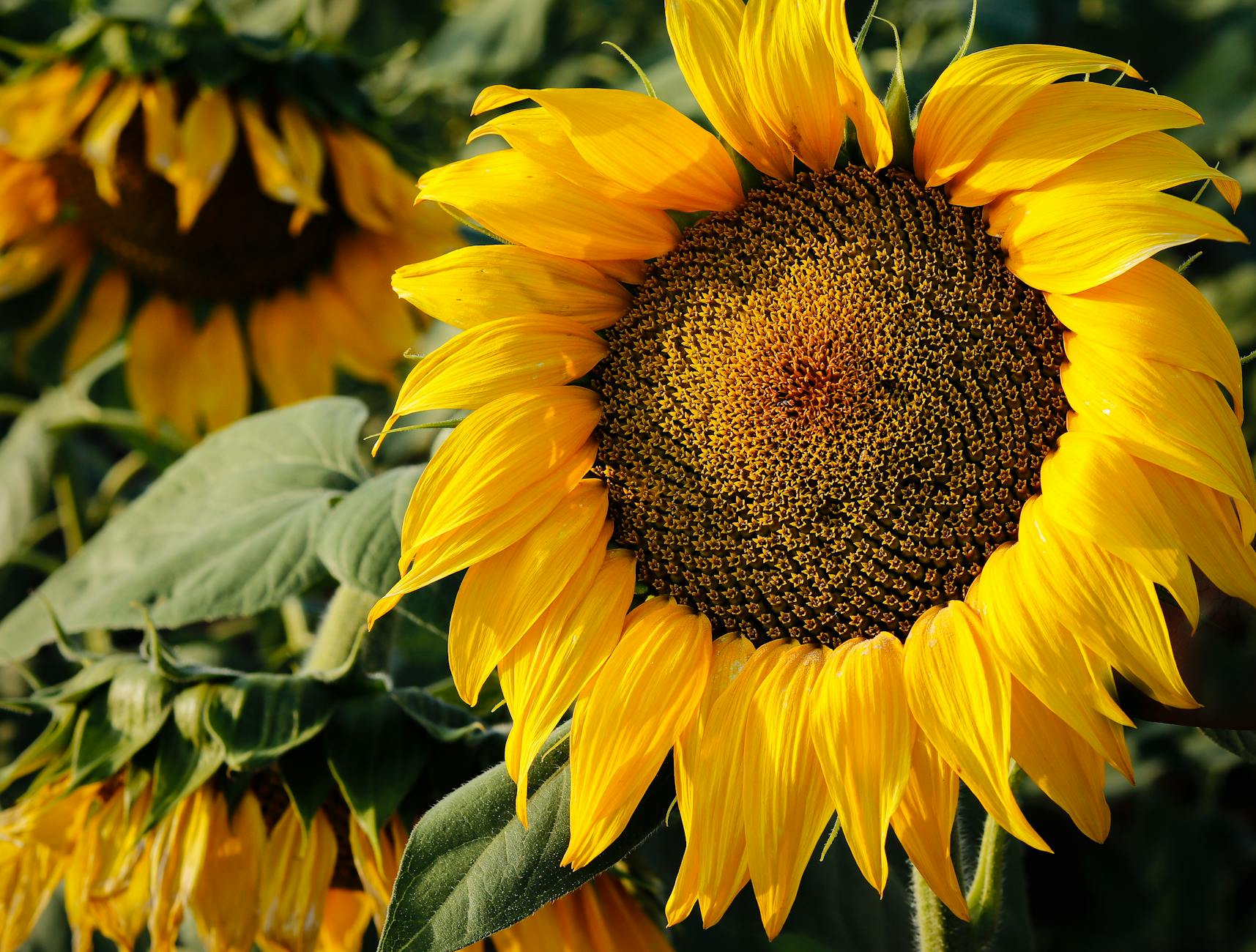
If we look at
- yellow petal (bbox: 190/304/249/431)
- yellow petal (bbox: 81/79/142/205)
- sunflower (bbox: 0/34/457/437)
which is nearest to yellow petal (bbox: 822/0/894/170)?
sunflower (bbox: 0/34/457/437)

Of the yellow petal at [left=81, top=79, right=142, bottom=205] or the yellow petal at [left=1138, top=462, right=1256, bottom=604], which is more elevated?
the yellow petal at [left=81, top=79, right=142, bottom=205]

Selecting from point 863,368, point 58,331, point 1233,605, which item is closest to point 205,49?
point 58,331

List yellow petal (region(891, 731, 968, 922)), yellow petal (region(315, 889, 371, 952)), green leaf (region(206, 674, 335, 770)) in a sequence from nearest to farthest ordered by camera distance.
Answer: yellow petal (region(891, 731, 968, 922))
green leaf (region(206, 674, 335, 770))
yellow petal (region(315, 889, 371, 952))

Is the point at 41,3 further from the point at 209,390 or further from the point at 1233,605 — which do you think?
the point at 1233,605

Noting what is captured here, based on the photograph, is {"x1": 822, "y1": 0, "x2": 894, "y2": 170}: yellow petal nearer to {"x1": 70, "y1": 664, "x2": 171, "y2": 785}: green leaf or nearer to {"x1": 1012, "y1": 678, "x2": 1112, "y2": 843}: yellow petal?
{"x1": 1012, "y1": 678, "x2": 1112, "y2": 843}: yellow petal

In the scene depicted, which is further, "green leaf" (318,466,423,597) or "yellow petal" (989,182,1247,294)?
"green leaf" (318,466,423,597)

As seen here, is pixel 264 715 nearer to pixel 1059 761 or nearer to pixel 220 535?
pixel 220 535
